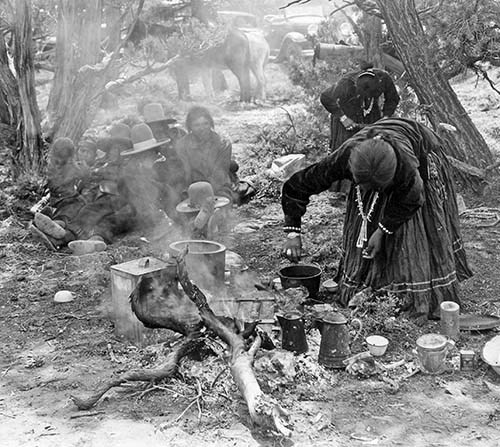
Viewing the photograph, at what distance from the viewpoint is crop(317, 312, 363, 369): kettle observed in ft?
13.6

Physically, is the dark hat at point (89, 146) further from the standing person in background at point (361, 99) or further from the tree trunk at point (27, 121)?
the standing person in background at point (361, 99)

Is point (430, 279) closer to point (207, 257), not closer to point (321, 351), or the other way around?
point (321, 351)

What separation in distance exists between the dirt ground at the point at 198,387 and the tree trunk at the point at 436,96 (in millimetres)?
2003

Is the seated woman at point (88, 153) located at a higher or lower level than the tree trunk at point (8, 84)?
lower

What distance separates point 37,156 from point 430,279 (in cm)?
573

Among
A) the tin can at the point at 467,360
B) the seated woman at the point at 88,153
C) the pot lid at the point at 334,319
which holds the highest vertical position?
the seated woman at the point at 88,153

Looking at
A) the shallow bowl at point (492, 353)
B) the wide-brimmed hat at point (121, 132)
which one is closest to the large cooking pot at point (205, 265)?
the shallow bowl at point (492, 353)

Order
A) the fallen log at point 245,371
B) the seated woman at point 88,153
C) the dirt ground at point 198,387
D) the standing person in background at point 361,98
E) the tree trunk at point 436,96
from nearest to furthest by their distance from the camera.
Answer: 1. the fallen log at point 245,371
2. the dirt ground at point 198,387
3. the standing person in background at point 361,98
4. the tree trunk at point 436,96
5. the seated woman at point 88,153

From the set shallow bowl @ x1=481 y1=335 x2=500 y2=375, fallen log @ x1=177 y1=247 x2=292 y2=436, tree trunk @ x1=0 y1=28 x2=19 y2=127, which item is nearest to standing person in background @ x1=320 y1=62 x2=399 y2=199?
shallow bowl @ x1=481 y1=335 x2=500 y2=375

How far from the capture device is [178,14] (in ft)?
48.6

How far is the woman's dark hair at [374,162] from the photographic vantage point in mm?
4129

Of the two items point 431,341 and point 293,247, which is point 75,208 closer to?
point 293,247

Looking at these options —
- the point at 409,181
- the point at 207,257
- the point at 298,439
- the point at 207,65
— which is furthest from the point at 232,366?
the point at 207,65

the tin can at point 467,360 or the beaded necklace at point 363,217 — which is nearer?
the tin can at point 467,360
